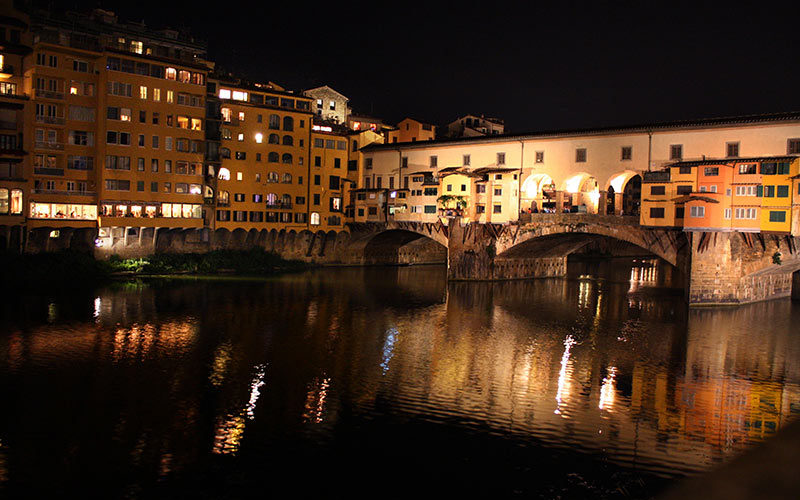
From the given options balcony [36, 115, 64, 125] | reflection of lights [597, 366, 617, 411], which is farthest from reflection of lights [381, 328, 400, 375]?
balcony [36, 115, 64, 125]

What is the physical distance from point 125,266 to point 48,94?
37.4 feet

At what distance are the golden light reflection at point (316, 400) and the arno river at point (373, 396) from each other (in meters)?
0.08

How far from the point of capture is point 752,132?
108ft

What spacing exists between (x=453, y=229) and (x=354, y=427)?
2996 cm

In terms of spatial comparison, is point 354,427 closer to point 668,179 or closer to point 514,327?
point 514,327

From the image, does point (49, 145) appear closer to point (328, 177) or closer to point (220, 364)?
point (328, 177)

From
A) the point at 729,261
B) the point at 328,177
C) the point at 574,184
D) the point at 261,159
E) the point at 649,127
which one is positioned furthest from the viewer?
the point at 328,177

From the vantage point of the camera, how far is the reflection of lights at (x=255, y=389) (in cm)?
1660

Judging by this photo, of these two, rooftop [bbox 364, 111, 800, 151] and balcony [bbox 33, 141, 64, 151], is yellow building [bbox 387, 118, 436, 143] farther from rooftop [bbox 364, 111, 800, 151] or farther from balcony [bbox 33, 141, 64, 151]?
balcony [bbox 33, 141, 64, 151]

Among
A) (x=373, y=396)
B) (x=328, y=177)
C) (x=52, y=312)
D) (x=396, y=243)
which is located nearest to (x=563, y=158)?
(x=328, y=177)

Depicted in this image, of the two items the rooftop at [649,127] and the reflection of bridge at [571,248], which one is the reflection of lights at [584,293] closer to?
the reflection of bridge at [571,248]

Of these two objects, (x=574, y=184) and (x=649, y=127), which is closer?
(x=649, y=127)

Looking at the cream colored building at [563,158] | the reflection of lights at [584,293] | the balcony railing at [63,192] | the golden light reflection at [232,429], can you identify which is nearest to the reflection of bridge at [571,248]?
the cream colored building at [563,158]

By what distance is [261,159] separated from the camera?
4766 cm
